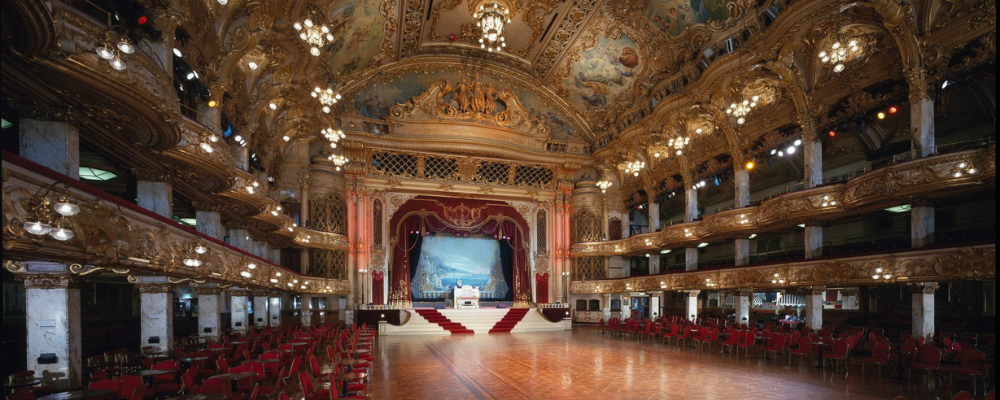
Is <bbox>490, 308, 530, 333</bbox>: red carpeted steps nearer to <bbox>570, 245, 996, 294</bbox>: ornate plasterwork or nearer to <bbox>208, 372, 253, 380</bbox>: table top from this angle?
<bbox>570, 245, 996, 294</bbox>: ornate plasterwork

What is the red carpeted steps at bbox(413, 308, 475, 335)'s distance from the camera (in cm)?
2319

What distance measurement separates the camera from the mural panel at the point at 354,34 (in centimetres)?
1991

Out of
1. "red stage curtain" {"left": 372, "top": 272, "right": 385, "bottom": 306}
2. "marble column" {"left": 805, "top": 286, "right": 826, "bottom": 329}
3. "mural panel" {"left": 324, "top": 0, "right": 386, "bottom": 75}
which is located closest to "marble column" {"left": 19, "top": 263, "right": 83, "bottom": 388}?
"mural panel" {"left": 324, "top": 0, "right": 386, "bottom": 75}

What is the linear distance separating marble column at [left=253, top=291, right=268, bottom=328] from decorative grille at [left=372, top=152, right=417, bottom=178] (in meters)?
8.36

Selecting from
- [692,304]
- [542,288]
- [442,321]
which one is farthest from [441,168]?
[692,304]

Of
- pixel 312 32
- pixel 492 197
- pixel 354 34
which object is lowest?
pixel 492 197

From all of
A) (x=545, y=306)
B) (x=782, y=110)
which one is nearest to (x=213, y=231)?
(x=545, y=306)

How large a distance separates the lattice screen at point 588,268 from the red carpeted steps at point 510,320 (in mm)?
4417

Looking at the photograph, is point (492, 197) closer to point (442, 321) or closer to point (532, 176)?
point (532, 176)

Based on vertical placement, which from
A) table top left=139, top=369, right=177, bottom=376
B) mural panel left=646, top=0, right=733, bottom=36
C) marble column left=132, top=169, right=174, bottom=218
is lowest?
table top left=139, top=369, right=177, bottom=376

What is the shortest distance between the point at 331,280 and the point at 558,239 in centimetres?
1261

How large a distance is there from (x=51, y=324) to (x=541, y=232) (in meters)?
23.1

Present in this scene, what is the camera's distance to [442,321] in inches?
937

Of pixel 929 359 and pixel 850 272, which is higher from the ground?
pixel 850 272
